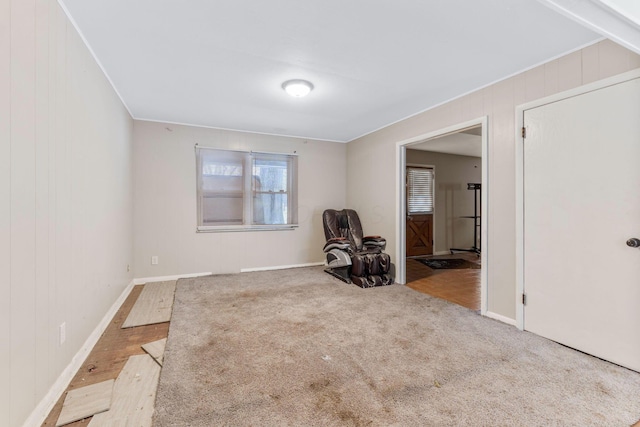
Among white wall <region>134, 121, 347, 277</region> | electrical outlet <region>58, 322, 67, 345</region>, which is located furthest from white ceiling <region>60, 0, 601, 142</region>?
electrical outlet <region>58, 322, 67, 345</region>

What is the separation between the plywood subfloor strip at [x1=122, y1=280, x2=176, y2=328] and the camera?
2.86 m

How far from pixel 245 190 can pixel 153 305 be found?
226cm

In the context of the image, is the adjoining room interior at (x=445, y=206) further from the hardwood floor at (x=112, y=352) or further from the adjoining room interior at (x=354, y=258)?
the hardwood floor at (x=112, y=352)

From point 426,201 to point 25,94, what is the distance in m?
6.62

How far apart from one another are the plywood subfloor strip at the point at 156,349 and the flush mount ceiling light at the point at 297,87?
264cm

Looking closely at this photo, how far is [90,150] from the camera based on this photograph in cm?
233

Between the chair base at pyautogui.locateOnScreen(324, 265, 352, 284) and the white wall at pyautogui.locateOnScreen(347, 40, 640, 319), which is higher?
the white wall at pyautogui.locateOnScreen(347, 40, 640, 319)

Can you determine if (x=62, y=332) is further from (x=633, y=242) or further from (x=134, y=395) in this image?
(x=633, y=242)

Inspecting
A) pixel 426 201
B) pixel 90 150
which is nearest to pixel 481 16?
pixel 90 150

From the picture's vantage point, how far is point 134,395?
171cm

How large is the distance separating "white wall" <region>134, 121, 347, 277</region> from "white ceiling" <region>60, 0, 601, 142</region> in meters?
0.89

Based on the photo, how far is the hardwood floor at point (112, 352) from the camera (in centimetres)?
181

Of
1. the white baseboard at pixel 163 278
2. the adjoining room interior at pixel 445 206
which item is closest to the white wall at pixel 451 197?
the adjoining room interior at pixel 445 206

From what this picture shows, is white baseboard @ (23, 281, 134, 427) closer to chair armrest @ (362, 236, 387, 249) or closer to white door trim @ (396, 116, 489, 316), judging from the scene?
chair armrest @ (362, 236, 387, 249)
